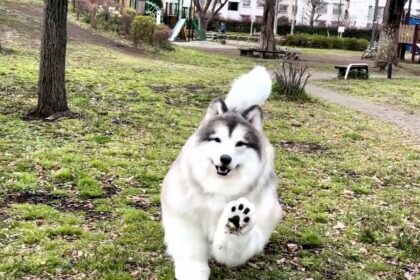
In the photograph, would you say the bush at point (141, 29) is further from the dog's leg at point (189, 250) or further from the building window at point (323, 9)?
the building window at point (323, 9)

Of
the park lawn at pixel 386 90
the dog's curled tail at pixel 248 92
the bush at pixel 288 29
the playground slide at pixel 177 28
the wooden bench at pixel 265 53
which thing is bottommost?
the park lawn at pixel 386 90

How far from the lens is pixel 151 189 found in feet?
19.2

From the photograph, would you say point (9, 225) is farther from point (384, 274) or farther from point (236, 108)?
point (384, 274)

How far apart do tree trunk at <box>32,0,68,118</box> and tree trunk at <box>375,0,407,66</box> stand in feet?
58.4

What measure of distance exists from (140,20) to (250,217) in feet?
67.8

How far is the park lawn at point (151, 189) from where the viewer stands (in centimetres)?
422

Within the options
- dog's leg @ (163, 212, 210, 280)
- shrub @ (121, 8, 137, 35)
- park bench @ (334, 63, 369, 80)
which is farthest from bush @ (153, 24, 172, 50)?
dog's leg @ (163, 212, 210, 280)

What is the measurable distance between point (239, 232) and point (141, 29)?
68.3 ft

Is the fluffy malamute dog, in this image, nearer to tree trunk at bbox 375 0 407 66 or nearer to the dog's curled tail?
the dog's curled tail

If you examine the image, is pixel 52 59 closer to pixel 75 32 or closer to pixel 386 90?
pixel 386 90

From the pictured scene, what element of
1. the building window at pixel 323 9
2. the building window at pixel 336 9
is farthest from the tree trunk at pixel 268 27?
the building window at pixel 336 9

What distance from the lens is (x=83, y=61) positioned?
15.6 meters

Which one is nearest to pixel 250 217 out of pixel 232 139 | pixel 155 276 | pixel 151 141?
pixel 232 139

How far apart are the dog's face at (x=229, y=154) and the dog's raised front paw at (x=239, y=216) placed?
187mm
